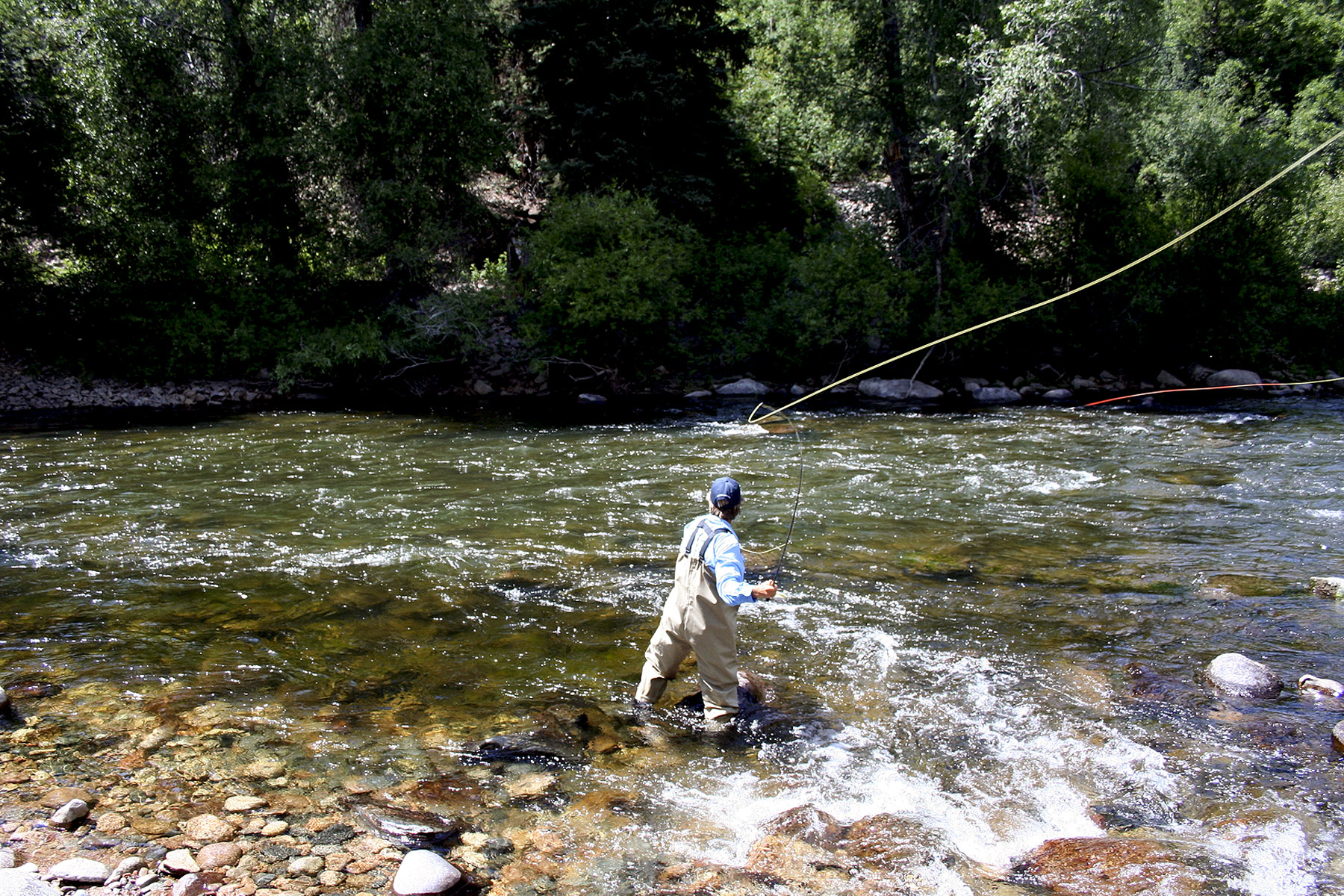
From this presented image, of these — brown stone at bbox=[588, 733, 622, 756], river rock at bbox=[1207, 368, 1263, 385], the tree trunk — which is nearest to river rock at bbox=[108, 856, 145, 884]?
brown stone at bbox=[588, 733, 622, 756]

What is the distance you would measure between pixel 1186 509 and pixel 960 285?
1167cm

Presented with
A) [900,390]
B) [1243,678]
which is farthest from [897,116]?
[1243,678]

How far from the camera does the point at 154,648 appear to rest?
6.51 m

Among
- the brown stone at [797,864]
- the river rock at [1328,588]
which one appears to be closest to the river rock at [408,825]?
the brown stone at [797,864]

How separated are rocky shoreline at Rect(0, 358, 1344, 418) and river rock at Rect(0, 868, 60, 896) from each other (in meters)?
17.0

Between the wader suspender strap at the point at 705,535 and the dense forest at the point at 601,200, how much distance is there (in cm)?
1506

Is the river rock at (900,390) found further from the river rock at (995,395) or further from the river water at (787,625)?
the river water at (787,625)

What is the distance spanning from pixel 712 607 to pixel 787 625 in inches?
75.7

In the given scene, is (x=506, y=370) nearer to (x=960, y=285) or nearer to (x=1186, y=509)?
(x=960, y=285)

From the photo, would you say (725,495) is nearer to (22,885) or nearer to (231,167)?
(22,885)

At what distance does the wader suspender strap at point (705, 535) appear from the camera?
5.40 metres

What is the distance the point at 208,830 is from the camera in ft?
13.8

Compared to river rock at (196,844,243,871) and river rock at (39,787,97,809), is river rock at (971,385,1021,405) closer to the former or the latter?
river rock at (196,844,243,871)

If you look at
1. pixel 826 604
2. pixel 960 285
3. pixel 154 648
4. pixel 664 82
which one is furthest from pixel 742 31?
pixel 154 648
